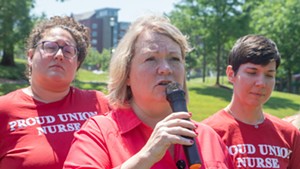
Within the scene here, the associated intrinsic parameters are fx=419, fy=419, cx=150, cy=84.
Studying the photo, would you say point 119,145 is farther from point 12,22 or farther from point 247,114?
point 12,22

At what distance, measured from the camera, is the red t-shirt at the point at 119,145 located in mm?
2350

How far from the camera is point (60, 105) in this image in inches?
146

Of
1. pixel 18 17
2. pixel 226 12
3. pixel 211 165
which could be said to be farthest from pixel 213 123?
pixel 226 12

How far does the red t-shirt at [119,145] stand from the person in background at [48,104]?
910 mm

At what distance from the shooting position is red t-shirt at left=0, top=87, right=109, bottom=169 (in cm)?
329

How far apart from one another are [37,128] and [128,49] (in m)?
1.24

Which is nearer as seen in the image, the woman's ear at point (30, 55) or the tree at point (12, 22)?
the woman's ear at point (30, 55)

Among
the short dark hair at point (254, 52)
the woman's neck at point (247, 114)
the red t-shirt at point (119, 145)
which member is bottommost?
the woman's neck at point (247, 114)

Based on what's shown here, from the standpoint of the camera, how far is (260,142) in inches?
136

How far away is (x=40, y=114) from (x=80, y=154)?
1322 millimetres

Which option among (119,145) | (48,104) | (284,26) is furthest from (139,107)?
(284,26)

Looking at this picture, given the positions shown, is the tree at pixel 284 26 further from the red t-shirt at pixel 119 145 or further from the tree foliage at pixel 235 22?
the red t-shirt at pixel 119 145

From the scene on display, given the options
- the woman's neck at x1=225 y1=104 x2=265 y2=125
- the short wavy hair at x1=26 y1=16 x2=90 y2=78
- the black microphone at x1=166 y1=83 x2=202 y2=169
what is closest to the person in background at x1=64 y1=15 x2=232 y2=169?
the black microphone at x1=166 y1=83 x2=202 y2=169

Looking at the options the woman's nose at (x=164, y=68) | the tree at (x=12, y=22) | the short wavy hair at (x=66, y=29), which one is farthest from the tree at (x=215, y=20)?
the woman's nose at (x=164, y=68)
